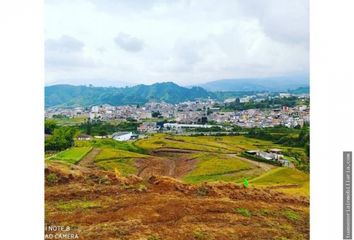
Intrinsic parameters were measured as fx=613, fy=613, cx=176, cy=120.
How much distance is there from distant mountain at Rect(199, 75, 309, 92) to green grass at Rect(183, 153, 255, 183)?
825mm

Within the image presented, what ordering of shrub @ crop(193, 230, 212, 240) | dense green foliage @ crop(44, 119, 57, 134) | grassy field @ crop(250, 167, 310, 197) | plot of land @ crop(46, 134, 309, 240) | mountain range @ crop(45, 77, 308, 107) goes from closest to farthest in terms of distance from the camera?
shrub @ crop(193, 230, 212, 240), plot of land @ crop(46, 134, 309, 240), grassy field @ crop(250, 167, 310, 197), mountain range @ crop(45, 77, 308, 107), dense green foliage @ crop(44, 119, 57, 134)

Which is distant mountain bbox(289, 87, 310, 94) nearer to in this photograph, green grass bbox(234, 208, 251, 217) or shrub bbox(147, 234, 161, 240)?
green grass bbox(234, 208, 251, 217)

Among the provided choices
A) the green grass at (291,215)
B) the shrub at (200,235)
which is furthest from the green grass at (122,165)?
the green grass at (291,215)

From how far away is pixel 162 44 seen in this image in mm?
6938

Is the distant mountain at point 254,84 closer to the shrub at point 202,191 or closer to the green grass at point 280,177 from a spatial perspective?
the green grass at point 280,177

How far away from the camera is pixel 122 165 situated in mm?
7094

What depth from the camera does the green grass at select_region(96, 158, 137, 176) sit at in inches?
278

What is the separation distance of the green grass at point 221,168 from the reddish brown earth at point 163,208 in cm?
9

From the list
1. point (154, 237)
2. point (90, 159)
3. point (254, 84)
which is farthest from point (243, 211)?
point (90, 159)

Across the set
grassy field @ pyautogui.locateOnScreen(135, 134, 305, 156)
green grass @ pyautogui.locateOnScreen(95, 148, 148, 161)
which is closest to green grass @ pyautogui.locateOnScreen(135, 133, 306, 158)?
grassy field @ pyautogui.locateOnScreen(135, 134, 305, 156)

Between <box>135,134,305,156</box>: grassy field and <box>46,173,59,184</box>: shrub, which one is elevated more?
<box>135,134,305,156</box>: grassy field

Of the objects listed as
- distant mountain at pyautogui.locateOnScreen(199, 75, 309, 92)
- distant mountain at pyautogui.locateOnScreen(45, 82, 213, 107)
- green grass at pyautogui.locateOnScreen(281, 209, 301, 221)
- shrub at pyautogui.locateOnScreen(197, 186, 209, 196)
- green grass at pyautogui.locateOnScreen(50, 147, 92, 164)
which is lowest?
green grass at pyautogui.locateOnScreen(281, 209, 301, 221)

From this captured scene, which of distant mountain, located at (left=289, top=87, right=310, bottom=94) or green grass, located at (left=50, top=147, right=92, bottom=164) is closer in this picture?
distant mountain, located at (left=289, top=87, right=310, bottom=94)
